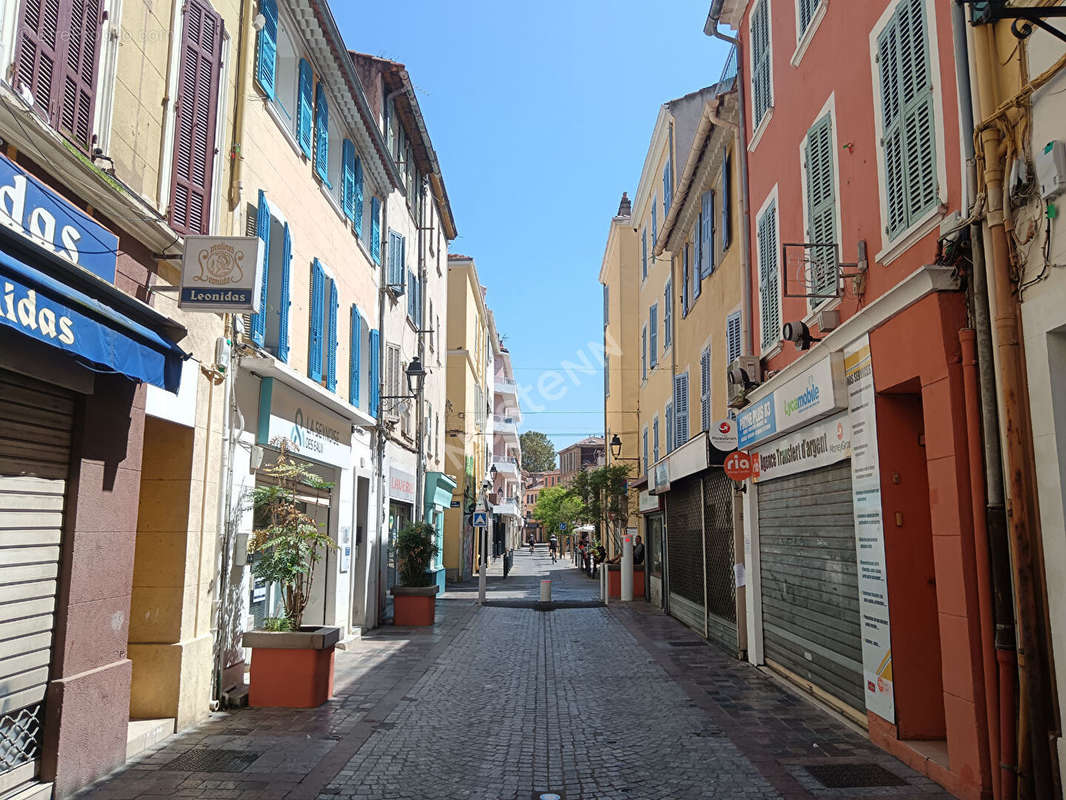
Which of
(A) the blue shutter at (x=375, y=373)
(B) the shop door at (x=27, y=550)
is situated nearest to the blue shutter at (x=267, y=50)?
(B) the shop door at (x=27, y=550)

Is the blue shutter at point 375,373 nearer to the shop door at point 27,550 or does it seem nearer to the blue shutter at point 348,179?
the blue shutter at point 348,179

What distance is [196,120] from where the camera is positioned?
816cm

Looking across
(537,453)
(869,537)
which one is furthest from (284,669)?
(537,453)

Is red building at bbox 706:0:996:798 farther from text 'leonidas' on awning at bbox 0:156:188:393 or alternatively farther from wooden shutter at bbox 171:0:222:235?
wooden shutter at bbox 171:0:222:235

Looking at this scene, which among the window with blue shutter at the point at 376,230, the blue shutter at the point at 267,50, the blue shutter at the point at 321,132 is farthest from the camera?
the window with blue shutter at the point at 376,230

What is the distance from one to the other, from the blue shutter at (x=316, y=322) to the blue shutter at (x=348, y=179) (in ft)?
7.09

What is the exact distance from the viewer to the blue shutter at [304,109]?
11.5 meters

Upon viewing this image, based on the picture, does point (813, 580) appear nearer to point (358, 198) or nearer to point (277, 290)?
point (277, 290)

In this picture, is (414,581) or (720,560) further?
(414,581)

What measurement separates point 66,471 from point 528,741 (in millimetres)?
4442

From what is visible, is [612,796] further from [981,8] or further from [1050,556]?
[981,8]

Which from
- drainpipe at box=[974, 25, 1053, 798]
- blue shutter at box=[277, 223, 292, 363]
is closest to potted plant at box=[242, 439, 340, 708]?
blue shutter at box=[277, 223, 292, 363]

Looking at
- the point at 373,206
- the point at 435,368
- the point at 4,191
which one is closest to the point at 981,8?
the point at 4,191

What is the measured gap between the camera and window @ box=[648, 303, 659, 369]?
74.7 ft
